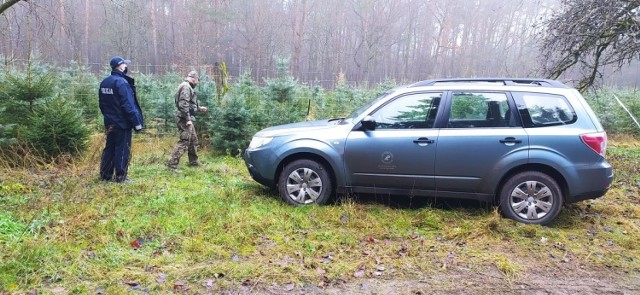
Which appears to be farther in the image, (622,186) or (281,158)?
(622,186)

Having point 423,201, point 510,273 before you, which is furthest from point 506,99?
point 510,273

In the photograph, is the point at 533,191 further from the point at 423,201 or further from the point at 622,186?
the point at 622,186

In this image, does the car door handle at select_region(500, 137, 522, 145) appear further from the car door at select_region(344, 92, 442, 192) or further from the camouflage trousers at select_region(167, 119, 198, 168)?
the camouflage trousers at select_region(167, 119, 198, 168)

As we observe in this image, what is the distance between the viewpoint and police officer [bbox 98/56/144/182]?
605 cm

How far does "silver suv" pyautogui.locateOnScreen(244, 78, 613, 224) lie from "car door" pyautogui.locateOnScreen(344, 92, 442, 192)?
0.04ft

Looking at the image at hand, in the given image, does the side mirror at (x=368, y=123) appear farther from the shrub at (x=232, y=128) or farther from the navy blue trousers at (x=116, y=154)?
the shrub at (x=232, y=128)

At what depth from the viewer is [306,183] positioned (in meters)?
5.39

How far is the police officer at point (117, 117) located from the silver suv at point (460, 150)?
6.99ft

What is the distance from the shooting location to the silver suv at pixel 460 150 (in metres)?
4.79

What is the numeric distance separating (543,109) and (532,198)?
1089mm

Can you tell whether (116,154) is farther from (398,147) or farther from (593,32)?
(593,32)

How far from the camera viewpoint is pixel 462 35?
104ft

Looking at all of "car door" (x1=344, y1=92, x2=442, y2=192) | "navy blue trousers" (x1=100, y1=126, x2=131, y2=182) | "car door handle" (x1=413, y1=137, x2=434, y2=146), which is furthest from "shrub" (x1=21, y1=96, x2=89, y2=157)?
"car door handle" (x1=413, y1=137, x2=434, y2=146)

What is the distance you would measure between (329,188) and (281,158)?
2.47 ft
